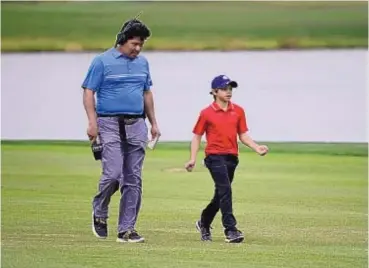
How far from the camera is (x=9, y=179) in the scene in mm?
17938

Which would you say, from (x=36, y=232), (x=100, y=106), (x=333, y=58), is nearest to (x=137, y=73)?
(x=100, y=106)

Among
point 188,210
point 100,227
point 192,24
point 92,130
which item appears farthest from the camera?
point 192,24

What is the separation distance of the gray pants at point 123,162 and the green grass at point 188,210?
0.99ft

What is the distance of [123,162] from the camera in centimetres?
1228

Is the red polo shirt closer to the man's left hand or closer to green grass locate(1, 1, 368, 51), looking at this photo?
the man's left hand

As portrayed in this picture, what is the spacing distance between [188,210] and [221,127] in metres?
2.55

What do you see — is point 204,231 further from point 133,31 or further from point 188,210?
point 188,210

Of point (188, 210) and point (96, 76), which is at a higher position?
point (96, 76)

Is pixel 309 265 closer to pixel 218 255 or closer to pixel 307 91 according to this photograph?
pixel 218 255

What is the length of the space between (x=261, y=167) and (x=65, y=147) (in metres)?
4.36

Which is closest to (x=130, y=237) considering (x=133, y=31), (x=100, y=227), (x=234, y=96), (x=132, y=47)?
(x=100, y=227)

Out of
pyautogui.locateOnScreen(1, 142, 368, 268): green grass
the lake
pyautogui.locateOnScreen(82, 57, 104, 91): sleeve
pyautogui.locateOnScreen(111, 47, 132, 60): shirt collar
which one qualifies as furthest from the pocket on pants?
the lake

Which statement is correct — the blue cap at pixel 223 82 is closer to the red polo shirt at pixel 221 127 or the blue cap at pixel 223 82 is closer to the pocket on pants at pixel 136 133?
the red polo shirt at pixel 221 127

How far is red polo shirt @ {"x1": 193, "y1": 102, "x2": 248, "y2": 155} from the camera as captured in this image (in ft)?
40.9
